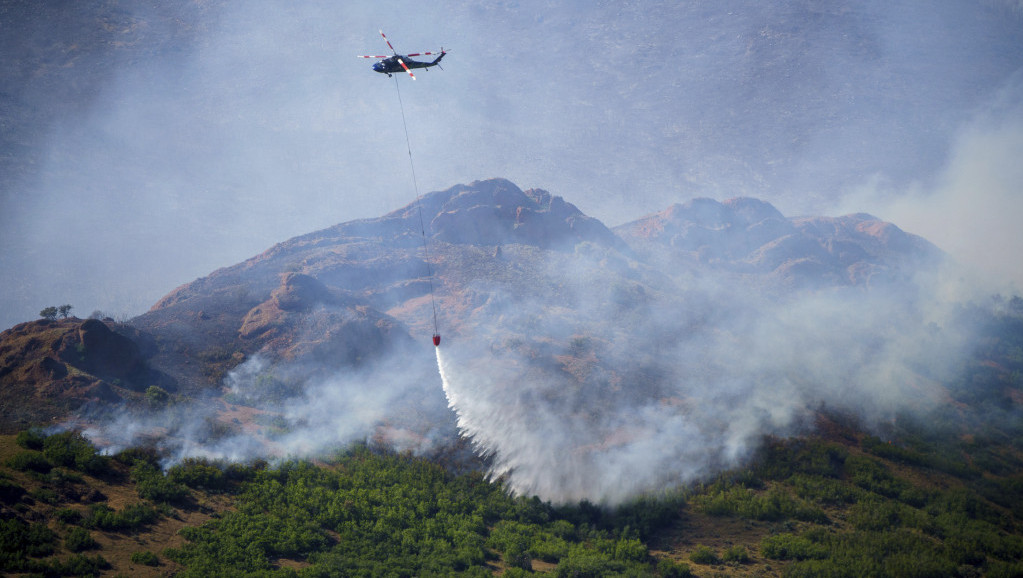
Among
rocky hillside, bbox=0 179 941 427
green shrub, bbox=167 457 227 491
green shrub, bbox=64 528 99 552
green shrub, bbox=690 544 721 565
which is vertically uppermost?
rocky hillside, bbox=0 179 941 427

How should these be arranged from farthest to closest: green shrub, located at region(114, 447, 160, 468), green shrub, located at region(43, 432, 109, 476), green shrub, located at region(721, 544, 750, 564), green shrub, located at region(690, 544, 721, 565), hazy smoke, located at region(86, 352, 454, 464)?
hazy smoke, located at region(86, 352, 454, 464)
green shrub, located at region(114, 447, 160, 468)
green shrub, located at region(690, 544, 721, 565)
green shrub, located at region(721, 544, 750, 564)
green shrub, located at region(43, 432, 109, 476)

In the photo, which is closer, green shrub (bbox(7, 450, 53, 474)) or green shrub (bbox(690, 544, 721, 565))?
green shrub (bbox(7, 450, 53, 474))

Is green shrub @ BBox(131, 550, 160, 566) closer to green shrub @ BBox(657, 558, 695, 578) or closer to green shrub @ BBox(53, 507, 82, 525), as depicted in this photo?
green shrub @ BBox(53, 507, 82, 525)

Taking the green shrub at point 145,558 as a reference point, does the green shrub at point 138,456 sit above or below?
above

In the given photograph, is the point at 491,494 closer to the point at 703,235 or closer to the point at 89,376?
the point at 89,376

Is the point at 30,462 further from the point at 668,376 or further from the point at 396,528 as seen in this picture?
the point at 668,376

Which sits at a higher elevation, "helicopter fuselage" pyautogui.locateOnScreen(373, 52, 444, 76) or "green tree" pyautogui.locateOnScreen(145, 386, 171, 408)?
"helicopter fuselage" pyautogui.locateOnScreen(373, 52, 444, 76)

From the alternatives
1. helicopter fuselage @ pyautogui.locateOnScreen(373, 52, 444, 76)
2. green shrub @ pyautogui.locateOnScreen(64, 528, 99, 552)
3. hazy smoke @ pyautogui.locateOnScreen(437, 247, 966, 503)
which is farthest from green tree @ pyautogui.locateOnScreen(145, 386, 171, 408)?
helicopter fuselage @ pyautogui.locateOnScreen(373, 52, 444, 76)

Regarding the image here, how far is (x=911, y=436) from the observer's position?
2500 inches

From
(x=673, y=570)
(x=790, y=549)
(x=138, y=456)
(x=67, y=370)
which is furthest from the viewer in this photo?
(x=67, y=370)

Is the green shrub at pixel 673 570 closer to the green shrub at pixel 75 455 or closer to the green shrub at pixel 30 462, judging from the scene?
the green shrub at pixel 75 455

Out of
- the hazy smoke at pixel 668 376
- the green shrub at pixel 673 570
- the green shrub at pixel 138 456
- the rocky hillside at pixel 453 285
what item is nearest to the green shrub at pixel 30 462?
the green shrub at pixel 138 456

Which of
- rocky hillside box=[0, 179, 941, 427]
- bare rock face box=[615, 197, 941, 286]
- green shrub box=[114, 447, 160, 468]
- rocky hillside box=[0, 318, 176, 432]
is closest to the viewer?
green shrub box=[114, 447, 160, 468]

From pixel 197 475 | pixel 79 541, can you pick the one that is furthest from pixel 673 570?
pixel 79 541
